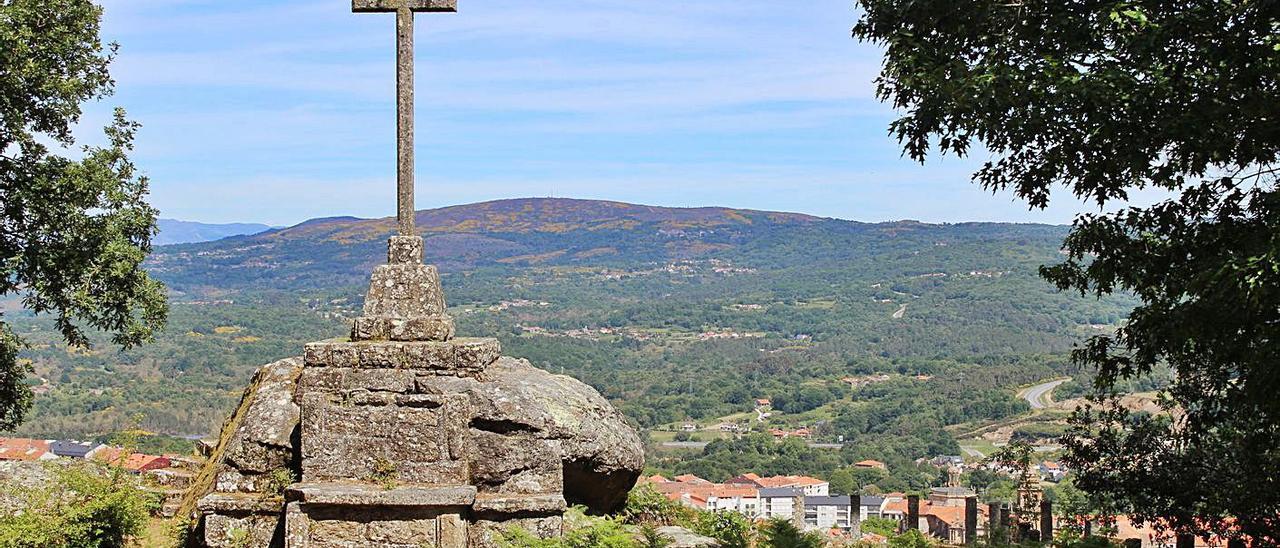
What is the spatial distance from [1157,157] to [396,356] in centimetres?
618

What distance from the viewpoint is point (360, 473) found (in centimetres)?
782

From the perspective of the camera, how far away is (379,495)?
300 inches

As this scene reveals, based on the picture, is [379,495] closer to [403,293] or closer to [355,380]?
[355,380]

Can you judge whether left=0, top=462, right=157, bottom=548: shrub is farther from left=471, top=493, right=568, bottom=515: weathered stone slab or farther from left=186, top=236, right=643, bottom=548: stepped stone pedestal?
left=471, top=493, right=568, bottom=515: weathered stone slab

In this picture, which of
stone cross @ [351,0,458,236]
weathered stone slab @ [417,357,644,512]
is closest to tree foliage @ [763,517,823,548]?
weathered stone slab @ [417,357,644,512]

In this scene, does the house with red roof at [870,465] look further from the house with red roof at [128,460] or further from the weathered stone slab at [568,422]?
the weathered stone slab at [568,422]

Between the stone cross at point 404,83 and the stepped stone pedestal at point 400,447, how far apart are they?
2.11ft

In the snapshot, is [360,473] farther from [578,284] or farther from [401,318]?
[578,284]

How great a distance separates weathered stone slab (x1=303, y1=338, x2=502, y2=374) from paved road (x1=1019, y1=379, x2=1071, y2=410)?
2882 inches

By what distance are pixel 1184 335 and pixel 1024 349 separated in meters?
110

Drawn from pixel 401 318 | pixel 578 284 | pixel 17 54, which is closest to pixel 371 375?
pixel 401 318

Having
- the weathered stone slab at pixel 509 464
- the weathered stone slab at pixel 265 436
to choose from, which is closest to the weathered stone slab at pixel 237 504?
the weathered stone slab at pixel 265 436

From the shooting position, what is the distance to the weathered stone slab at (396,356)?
8.25 metres

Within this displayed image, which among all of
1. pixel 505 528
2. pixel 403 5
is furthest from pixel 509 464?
pixel 403 5
